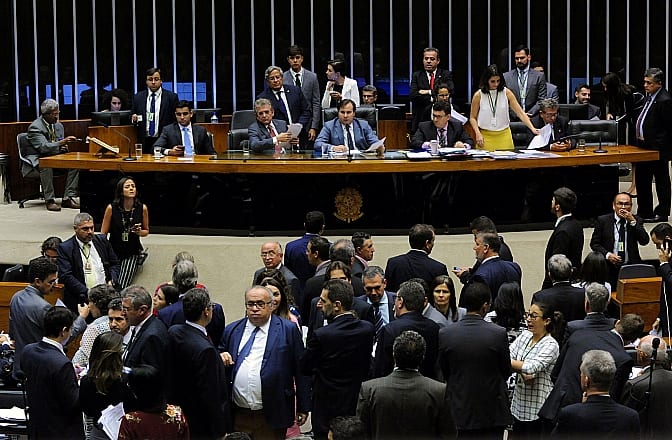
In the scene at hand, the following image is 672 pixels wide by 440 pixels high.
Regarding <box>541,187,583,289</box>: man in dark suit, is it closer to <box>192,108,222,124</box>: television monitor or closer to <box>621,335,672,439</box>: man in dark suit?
<box>621,335,672,439</box>: man in dark suit

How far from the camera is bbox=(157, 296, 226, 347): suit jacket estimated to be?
24.7ft

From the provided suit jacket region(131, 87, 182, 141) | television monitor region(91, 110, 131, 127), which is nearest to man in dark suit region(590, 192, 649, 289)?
suit jacket region(131, 87, 182, 141)

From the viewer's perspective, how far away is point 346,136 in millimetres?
12453

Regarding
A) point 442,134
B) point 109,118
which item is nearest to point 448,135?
point 442,134

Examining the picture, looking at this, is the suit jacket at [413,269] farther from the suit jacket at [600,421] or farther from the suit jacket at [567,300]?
the suit jacket at [600,421]

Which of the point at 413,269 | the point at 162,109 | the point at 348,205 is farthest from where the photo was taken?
the point at 162,109

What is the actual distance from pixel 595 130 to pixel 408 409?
305 inches

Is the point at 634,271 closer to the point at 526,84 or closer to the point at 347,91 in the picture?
the point at 526,84

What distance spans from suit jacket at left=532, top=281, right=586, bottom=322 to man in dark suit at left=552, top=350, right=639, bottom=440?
1681 mm

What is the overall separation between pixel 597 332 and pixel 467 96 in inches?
439

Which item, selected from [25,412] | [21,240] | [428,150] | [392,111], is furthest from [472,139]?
[25,412]

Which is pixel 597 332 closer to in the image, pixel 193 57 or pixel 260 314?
pixel 260 314

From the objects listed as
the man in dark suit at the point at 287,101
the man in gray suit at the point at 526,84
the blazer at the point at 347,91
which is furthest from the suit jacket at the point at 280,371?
the man in gray suit at the point at 526,84

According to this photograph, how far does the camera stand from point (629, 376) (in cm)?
730
